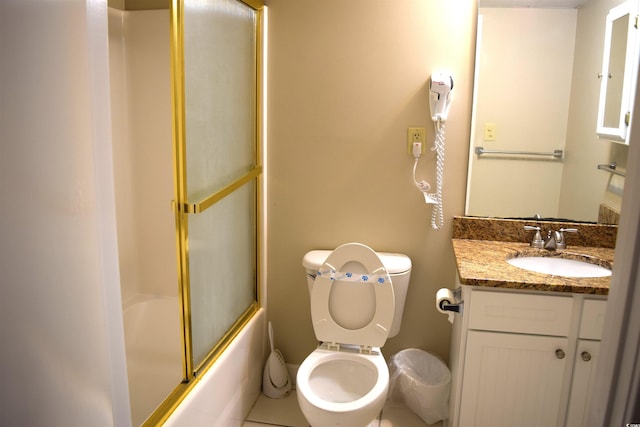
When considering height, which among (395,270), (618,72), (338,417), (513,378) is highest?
(618,72)

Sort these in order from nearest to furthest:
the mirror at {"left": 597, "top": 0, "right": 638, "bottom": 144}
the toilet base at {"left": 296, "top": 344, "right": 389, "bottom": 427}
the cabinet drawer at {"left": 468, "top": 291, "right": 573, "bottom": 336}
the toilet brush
→ the cabinet drawer at {"left": 468, "top": 291, "right": 573, "bottom": 336}
the toilet base at {"left": 296, "top": 344, "right": 389, "bottom": 427}
the mirror at {"left": 597, "top": 0, "right": 638, "bottom": 144}
the toilet brush

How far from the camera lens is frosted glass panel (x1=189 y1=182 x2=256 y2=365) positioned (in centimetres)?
203

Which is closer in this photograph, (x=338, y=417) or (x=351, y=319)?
(x=338, y=417)

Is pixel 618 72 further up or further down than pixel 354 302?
further up

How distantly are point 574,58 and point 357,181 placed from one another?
3.63ft

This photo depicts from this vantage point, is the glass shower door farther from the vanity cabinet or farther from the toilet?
the vanity cabinet

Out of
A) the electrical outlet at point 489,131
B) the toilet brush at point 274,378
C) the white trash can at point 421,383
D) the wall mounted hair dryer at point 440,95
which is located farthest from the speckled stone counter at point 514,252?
the toilet brush at point 274,378

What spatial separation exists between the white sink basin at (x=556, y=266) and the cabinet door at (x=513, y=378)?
0.41m

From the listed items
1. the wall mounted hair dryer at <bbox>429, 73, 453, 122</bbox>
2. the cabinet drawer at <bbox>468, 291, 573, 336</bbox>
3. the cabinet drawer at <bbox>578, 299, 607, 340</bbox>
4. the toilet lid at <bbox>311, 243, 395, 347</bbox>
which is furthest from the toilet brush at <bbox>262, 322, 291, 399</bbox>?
the cabinet drawer at <bbox>578, 299, 607, 340</bbox>

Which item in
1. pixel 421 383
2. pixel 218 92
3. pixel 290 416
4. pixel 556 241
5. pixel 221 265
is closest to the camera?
pixel 218 92

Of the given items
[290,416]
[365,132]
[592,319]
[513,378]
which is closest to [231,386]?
[290,416]

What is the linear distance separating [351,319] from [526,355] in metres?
0.78

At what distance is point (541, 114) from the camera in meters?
2.42

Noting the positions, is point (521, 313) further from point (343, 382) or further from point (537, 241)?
point (343, 382)
